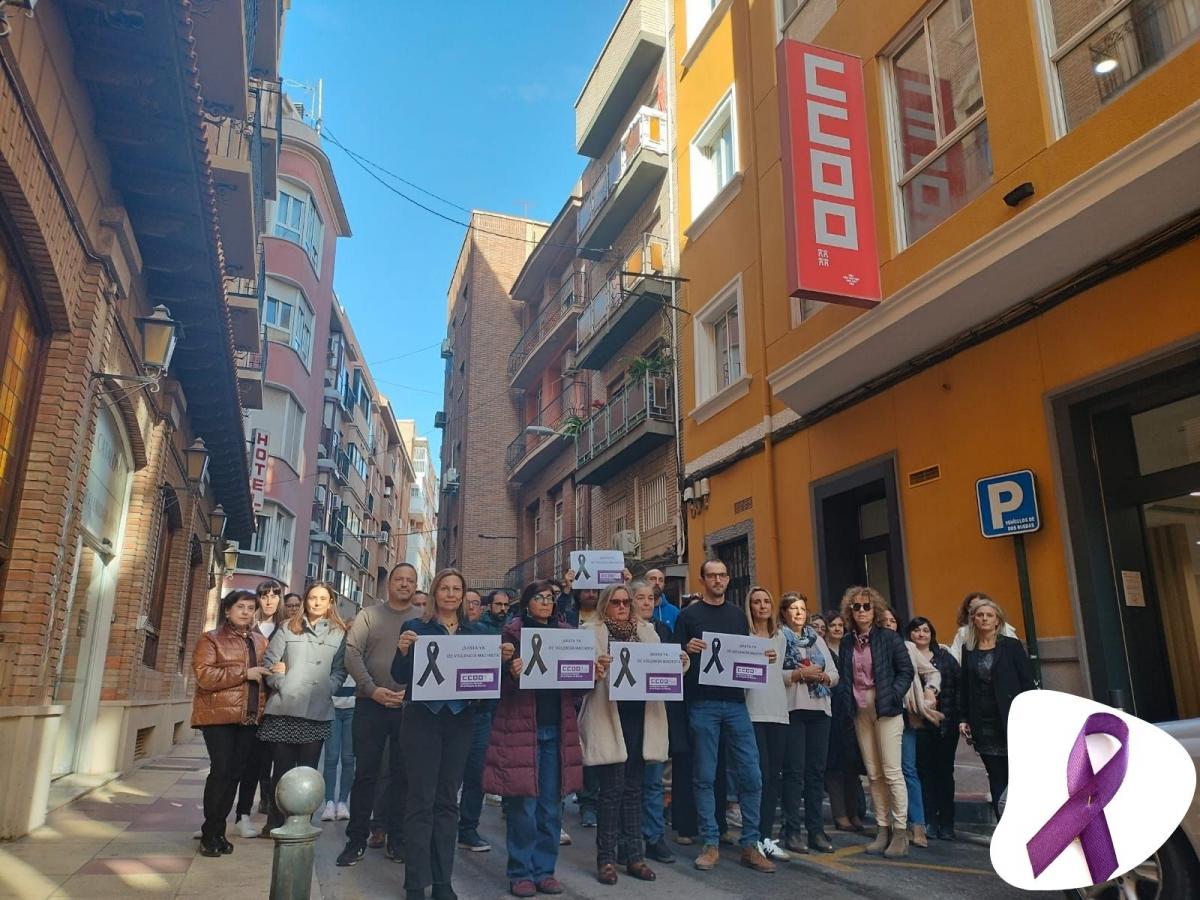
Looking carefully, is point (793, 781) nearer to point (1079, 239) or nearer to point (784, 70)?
point (1079, 239)

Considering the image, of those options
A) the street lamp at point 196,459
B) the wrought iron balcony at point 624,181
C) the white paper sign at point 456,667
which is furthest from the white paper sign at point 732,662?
the wrought iron balcony at point 624,181

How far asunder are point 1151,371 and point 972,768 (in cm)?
391

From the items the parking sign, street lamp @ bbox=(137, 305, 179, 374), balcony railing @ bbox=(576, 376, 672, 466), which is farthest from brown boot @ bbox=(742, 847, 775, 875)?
balcony railing @ bbox=(576, 376, 672, 466)

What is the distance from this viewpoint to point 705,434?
49.1ft

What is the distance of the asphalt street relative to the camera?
5402 millimetres

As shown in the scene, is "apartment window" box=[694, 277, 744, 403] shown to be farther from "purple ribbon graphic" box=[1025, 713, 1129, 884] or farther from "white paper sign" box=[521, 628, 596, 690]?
"purple ribbon graphic" box=[1025, 713, 1129, 884]

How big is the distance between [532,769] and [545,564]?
2086 cm

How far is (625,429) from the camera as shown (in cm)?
1838

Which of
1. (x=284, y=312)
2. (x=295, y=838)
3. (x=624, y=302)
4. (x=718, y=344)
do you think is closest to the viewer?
(x=295, y=838)

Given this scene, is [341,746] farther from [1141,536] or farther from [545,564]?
[545,564]

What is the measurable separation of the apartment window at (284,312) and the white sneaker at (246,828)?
22.8 meters

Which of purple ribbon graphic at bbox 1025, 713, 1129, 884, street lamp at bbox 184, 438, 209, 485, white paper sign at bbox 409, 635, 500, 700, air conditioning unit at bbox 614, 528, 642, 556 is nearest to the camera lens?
purple ribbon graphic at bbox 1025, 713, 1129, 884

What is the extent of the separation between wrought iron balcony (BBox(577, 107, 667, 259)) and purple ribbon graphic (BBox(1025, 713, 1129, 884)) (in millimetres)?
18038

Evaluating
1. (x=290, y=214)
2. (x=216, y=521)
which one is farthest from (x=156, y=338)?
(x=290, y=214)
